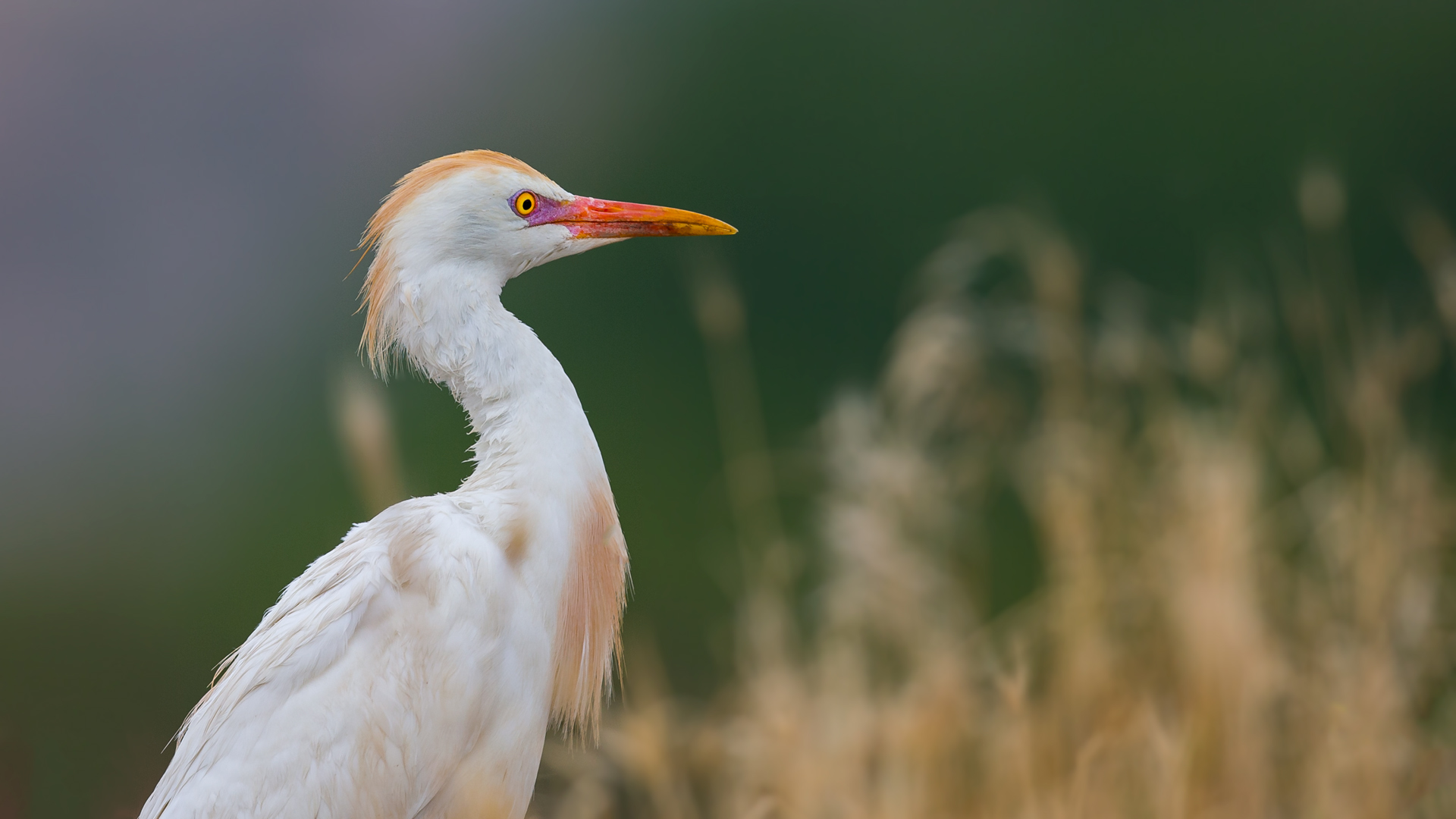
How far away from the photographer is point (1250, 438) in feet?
4.95

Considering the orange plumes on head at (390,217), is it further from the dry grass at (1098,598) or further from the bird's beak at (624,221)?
the dry grass at (1098,598)

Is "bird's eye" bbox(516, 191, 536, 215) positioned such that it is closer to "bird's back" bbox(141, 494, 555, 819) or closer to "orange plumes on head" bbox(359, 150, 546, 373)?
"orange plumes on head" bbox(359, 150, 546, 373)

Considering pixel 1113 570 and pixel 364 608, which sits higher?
pixel 364 608

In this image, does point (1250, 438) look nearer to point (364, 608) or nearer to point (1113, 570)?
point (1113, 570)

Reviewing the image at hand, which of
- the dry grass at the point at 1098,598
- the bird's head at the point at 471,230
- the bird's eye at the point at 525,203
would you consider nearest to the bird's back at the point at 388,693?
the dry grass at the point at 1098,598

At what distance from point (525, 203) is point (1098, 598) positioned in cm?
93

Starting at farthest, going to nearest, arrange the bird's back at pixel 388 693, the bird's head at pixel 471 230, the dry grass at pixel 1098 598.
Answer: the dry grass at pixel 1098 598 → the bird's head at pixel 471 230 → the bird's back at pixel 388 693

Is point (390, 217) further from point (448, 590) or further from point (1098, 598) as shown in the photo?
point (1098, 598)

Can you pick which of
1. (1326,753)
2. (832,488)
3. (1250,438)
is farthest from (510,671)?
(1250,438)

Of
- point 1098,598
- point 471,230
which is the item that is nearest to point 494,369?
point 471,230

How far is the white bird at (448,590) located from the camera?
1.00 meters

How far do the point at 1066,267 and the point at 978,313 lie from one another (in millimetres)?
160

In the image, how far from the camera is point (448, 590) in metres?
1.03

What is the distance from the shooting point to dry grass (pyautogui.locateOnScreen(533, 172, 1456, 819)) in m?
1.24
